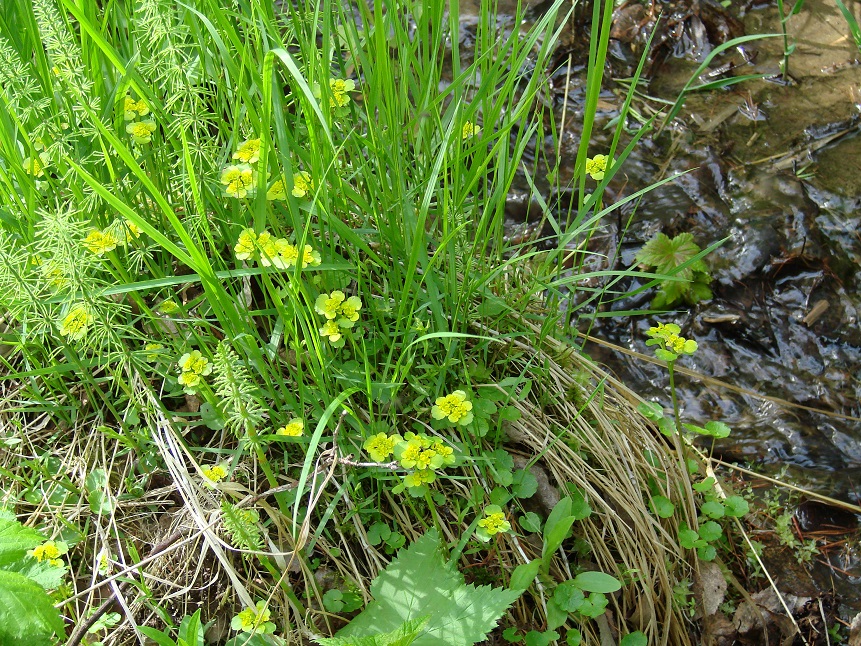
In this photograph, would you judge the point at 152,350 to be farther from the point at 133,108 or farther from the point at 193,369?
the point at 133,108

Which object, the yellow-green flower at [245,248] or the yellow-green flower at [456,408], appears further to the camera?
the yellow-green flower at [456,408]

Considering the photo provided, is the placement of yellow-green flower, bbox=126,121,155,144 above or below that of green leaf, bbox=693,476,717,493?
above

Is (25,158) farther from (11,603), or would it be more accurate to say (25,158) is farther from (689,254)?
(689,254)

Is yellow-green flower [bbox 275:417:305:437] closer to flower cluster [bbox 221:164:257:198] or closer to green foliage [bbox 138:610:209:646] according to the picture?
green foliage [bbox 138:610:209:646]

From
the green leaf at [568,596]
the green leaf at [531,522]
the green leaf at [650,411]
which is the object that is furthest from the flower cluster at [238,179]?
the green leaf at [650,411]

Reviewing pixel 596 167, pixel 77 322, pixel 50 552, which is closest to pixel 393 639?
pixel 50 552

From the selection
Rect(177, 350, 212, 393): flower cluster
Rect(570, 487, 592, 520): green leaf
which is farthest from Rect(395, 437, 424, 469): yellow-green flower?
Rect(570, 487, 592, 520): green leaf

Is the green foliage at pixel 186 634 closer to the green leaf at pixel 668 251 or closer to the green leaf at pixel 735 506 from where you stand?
the green leaf at pixel 735 506
